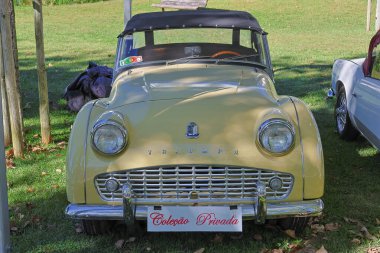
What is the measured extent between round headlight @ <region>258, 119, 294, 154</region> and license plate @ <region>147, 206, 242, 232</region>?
0.48 meters

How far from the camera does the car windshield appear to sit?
5094mm

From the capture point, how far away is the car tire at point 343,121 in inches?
248

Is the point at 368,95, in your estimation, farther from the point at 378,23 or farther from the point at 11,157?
the point at 378,23

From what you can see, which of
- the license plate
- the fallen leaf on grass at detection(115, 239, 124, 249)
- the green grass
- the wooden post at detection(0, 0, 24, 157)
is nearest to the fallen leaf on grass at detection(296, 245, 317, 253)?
the green grass

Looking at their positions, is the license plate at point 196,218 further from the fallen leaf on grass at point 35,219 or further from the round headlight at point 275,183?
the fallen leaf on grass at point 35,219

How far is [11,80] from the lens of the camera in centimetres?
533

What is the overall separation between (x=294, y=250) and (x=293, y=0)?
24.2 metres

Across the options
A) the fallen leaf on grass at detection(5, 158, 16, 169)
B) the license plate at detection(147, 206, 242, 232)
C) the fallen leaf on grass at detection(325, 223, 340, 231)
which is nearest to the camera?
the license plate at detection(147, 206, 242, 232)

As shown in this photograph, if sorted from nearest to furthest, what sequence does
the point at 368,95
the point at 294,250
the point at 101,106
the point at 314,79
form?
the point at 294,250 < the point at 101,106 < the point at 368,95 < the point at 314,79

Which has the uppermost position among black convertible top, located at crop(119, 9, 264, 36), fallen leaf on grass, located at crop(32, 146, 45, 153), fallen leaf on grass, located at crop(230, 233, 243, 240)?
black convertible top, located at crop(119, 9, 264, 36)

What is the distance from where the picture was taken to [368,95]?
5.27 m

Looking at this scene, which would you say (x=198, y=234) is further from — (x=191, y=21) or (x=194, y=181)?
(x=191, y=21)

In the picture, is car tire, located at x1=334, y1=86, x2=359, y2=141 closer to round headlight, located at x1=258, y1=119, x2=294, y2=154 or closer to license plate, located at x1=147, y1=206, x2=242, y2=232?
round headlight, located at x1=258, y1=119, x2=294, y2=154

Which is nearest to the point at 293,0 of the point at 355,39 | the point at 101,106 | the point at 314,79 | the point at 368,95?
the point at 355,39
